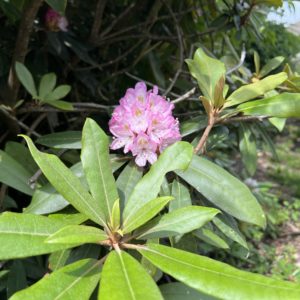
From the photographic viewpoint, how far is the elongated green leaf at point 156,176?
2.40 feet

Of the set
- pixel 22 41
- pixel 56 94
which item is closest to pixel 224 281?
pixel 56 94

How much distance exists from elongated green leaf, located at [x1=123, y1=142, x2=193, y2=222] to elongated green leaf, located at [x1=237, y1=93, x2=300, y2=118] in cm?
24

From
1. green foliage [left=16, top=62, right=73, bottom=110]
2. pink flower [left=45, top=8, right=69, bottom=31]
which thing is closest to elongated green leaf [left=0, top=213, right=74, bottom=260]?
green foliage [left=16, top=62, right=73, bottom=110]

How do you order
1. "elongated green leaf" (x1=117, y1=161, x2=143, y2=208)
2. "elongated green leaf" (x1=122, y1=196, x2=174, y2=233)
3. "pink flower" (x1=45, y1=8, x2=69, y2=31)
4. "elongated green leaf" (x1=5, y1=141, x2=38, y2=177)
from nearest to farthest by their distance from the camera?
"elongated green leaf" (x1=122, y1=196, x2=174, y2=233) < "elongated green leaf" (x1=117, y1=161, x2=143, y2=208) < "elongated green leaf" (x1=5, y1=141, x2=38, y2=177) < "pink flower" (x1=45, y1=8, x2=69, y2=31)

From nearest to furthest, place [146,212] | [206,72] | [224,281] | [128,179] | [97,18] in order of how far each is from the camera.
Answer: [224,281]
[146,212]
[128,179]
[206,72]
[97,18]

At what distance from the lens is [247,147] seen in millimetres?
1264

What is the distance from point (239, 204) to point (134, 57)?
4.03 feet

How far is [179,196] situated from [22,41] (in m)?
0.69

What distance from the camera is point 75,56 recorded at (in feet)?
5.61

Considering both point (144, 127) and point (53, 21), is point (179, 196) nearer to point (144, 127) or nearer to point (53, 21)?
point (144, 127)

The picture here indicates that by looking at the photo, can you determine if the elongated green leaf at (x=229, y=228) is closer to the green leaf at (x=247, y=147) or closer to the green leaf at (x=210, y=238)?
the green leaf at (x=210, y=238)

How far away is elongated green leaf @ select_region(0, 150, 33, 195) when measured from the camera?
0.95m

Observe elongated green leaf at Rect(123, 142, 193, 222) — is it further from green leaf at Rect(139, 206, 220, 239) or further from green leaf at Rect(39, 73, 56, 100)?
green leaf at Rect(39, 73, 56, 100)

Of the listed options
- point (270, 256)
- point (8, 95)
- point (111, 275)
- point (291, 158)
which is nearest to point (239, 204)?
point (111, 275)
